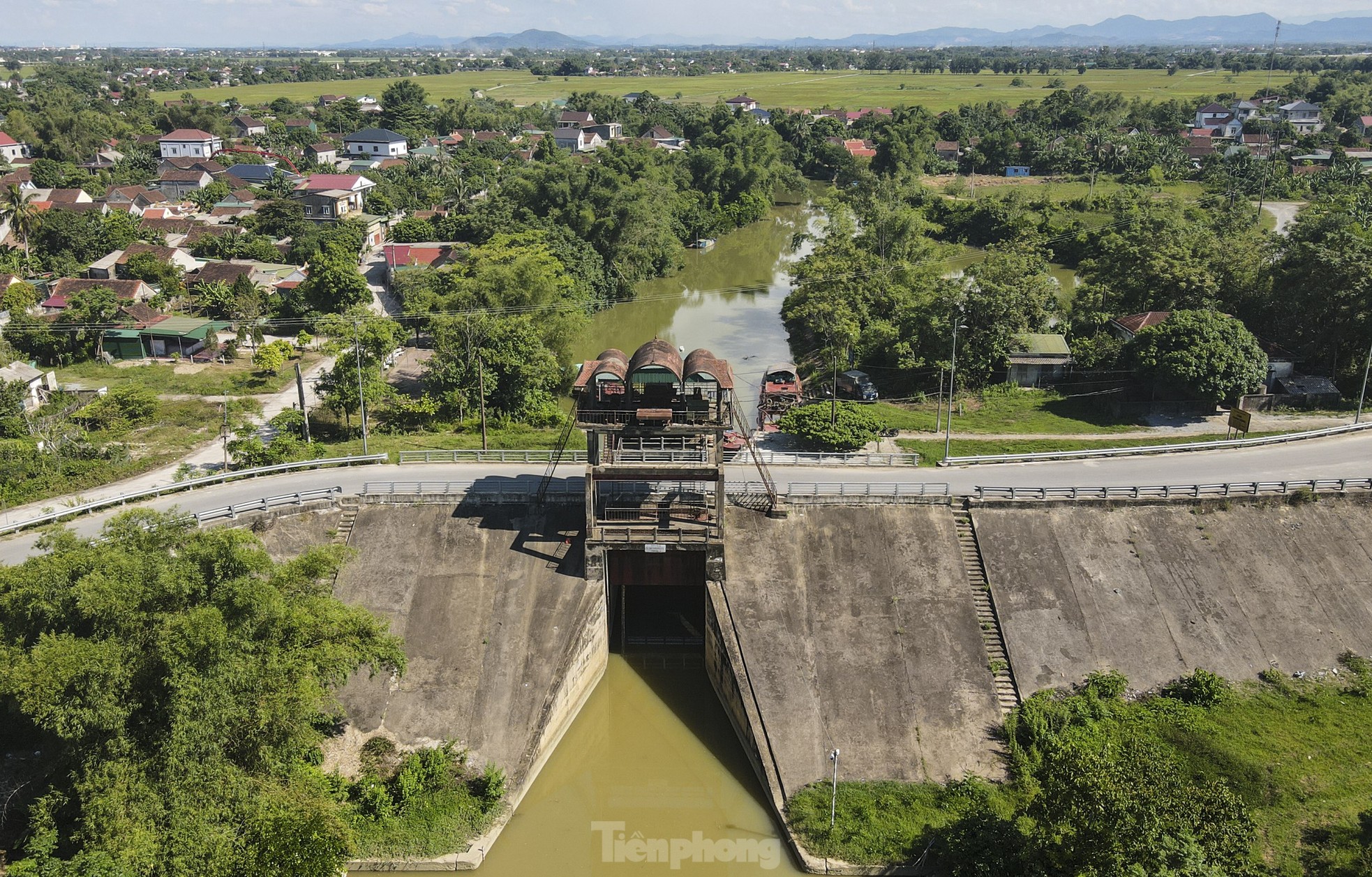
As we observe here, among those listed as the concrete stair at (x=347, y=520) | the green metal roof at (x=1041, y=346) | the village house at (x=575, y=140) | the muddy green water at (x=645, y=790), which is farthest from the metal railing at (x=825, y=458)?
the village house at (x=575, y=140)

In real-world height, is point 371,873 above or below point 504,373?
below

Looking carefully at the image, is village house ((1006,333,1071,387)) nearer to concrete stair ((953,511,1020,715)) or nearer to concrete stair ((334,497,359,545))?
concrete stair ((953,511,1020,715))

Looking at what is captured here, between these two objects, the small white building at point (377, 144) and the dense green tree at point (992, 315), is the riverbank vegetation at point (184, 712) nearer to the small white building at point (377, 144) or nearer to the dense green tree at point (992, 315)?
the dense green tree at point (992, 315)

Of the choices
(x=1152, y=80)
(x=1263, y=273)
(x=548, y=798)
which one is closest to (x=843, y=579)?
(x=548, y=798)

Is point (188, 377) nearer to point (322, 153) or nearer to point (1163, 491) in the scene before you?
point (1163, 491)

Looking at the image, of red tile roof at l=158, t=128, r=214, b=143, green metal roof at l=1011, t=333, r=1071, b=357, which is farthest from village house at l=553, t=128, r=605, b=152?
green metal roof at l=1011, t=333, r=1071, b=357

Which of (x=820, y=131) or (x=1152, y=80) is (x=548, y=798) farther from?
(x=1152, y=80)
